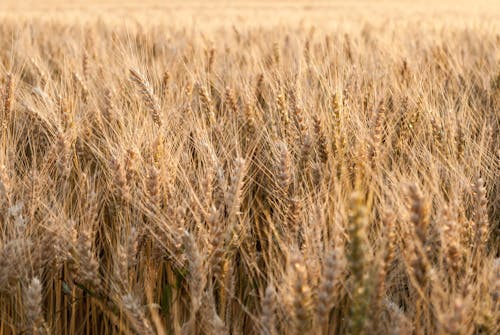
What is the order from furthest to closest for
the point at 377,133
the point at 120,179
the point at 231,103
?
the point at 231,103
the point at 377,133
the point at 120,179

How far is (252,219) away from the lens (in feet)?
5.36

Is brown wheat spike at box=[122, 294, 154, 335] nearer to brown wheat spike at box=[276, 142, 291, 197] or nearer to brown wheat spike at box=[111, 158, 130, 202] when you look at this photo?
brown wheat spike at box=[111, 158, 130, 202]

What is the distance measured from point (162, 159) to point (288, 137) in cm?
46

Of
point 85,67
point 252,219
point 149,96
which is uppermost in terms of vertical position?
point 149,96

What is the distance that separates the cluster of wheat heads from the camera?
1.01m

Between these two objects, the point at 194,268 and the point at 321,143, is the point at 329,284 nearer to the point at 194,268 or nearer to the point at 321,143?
the point at 194,268

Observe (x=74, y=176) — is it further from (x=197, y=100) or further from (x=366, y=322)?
(x=366, y=322)

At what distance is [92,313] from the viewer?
51.3 inches

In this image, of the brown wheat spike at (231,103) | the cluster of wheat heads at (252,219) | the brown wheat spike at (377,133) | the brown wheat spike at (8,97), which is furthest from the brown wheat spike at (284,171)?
the brown wheat spike at (8,97)

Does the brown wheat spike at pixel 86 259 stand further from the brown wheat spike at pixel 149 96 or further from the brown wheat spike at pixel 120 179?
the brown wheat spike at pixel 149 96

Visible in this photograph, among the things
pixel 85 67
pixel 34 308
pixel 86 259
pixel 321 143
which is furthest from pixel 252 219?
pixel 85 67

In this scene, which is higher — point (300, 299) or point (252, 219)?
point (300, 299)

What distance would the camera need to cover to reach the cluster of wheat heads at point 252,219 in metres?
1.01

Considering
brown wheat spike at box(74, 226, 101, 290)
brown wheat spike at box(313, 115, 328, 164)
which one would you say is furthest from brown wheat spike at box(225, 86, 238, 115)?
brown wheat spike at box(74, 226, 101, 290)
